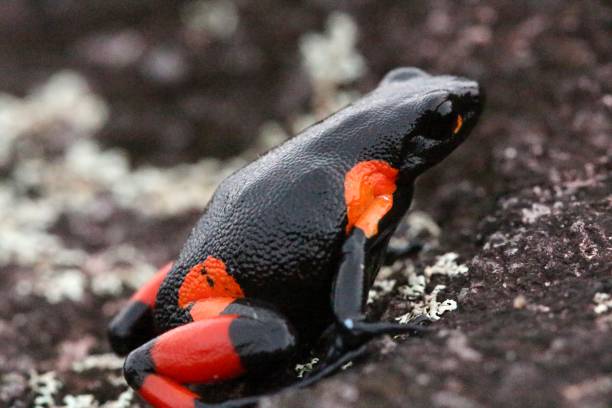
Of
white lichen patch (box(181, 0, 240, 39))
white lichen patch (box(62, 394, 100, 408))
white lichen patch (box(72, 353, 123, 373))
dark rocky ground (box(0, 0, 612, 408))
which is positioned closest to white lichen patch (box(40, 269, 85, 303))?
dark rocky ground (box(0, 0, 612, 408))

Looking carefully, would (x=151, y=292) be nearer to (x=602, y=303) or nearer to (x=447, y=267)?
(x=447, y=267)

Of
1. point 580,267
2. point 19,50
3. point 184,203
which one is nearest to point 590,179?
point 580,267

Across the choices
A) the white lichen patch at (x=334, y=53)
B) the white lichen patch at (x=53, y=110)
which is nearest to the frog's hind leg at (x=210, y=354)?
the white lichen patch at (x=334, y=53)

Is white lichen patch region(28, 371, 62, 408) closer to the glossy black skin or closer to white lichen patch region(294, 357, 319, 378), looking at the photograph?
the glossy black skin

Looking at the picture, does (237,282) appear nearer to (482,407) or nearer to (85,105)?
(482,407)

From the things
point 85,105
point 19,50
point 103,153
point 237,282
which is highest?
point 19,50

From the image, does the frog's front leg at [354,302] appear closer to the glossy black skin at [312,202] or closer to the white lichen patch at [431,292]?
the glossy black skin at [312,202]

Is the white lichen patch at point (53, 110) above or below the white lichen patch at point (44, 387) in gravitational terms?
above
